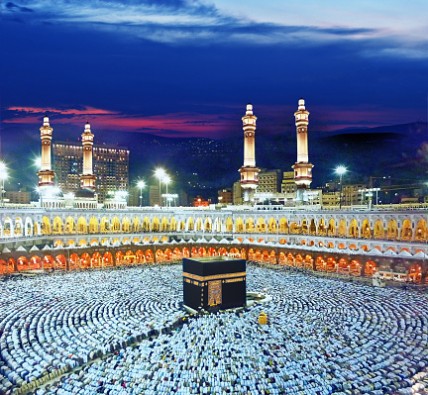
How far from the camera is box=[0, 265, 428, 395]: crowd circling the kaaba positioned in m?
9.98

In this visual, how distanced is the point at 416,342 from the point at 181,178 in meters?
112

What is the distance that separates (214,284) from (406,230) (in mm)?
17434

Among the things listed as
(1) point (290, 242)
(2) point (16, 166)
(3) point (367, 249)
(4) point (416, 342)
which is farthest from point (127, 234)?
(2) point (16, 166)

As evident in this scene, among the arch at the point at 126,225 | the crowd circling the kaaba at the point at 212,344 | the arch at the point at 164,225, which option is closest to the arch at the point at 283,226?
the arch at the point at 164,225

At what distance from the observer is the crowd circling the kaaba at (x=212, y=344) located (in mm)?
9984

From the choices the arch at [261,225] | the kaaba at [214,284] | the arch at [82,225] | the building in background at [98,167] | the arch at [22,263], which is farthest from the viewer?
the building in background at [98,167]

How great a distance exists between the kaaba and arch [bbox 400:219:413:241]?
1300 centimetres

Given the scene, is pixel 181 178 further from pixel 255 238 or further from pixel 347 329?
pixel 347 329

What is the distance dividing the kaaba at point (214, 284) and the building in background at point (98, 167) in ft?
244

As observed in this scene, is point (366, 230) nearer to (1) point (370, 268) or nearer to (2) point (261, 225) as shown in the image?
(1) point (370, 268)

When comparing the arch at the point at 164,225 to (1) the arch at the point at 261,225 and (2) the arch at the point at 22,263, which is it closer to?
(1) the arch at the point at 261,225

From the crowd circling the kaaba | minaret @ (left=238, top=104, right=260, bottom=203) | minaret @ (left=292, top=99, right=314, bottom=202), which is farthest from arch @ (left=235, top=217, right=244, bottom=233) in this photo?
the crowd circling the kaaba

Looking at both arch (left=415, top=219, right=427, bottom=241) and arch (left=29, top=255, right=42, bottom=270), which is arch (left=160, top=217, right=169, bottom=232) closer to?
arch (left=29, top=255, right=42, bottom=270)

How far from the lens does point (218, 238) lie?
36.5m
